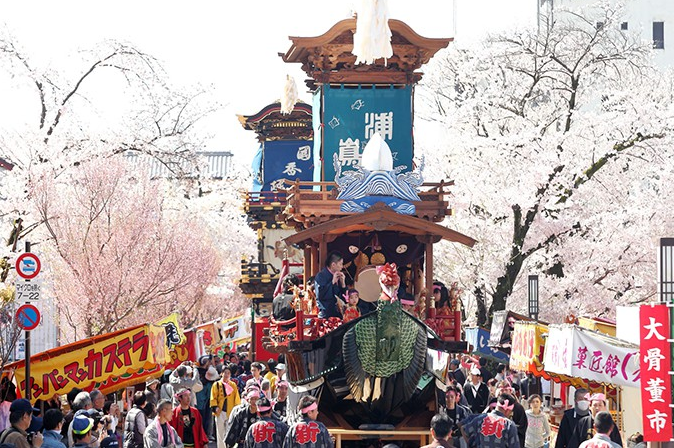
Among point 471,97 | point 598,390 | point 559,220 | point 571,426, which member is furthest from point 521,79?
point 571,426

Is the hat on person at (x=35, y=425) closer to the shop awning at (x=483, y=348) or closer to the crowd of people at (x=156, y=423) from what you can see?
the crowd of people at (x=156, y=423)

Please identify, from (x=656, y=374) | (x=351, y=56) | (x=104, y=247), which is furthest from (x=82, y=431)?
(x=104, y=247)

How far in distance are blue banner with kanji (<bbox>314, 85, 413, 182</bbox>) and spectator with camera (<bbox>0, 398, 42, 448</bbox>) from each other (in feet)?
44.6

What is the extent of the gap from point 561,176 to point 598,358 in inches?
611

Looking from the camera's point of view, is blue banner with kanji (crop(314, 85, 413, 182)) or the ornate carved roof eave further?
the ornate carved roof eave

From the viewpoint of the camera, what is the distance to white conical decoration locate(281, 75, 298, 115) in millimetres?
34969

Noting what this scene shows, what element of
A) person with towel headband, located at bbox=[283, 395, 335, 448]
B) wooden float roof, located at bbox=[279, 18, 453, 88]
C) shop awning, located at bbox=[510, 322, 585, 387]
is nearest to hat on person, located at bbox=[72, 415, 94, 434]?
person with towel headband, located at bbox=[283, 395, 335, 448]

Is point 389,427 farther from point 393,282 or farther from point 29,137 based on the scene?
point 29,137

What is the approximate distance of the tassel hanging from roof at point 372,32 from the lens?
2367cm

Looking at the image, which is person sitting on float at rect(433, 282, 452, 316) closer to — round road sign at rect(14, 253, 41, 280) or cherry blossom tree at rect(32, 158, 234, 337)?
round road sign at rect(14, 253, 41, 280)

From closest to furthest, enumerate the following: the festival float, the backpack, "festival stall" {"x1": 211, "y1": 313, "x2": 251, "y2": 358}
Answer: the backpack → the festival float → "festival stall" {"x1": 211, "y1": 313, "x2": 251, "y2": 358}

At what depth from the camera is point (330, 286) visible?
840 inches

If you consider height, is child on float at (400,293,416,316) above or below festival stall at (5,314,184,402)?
above

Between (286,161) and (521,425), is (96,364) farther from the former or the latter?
(286,161)
